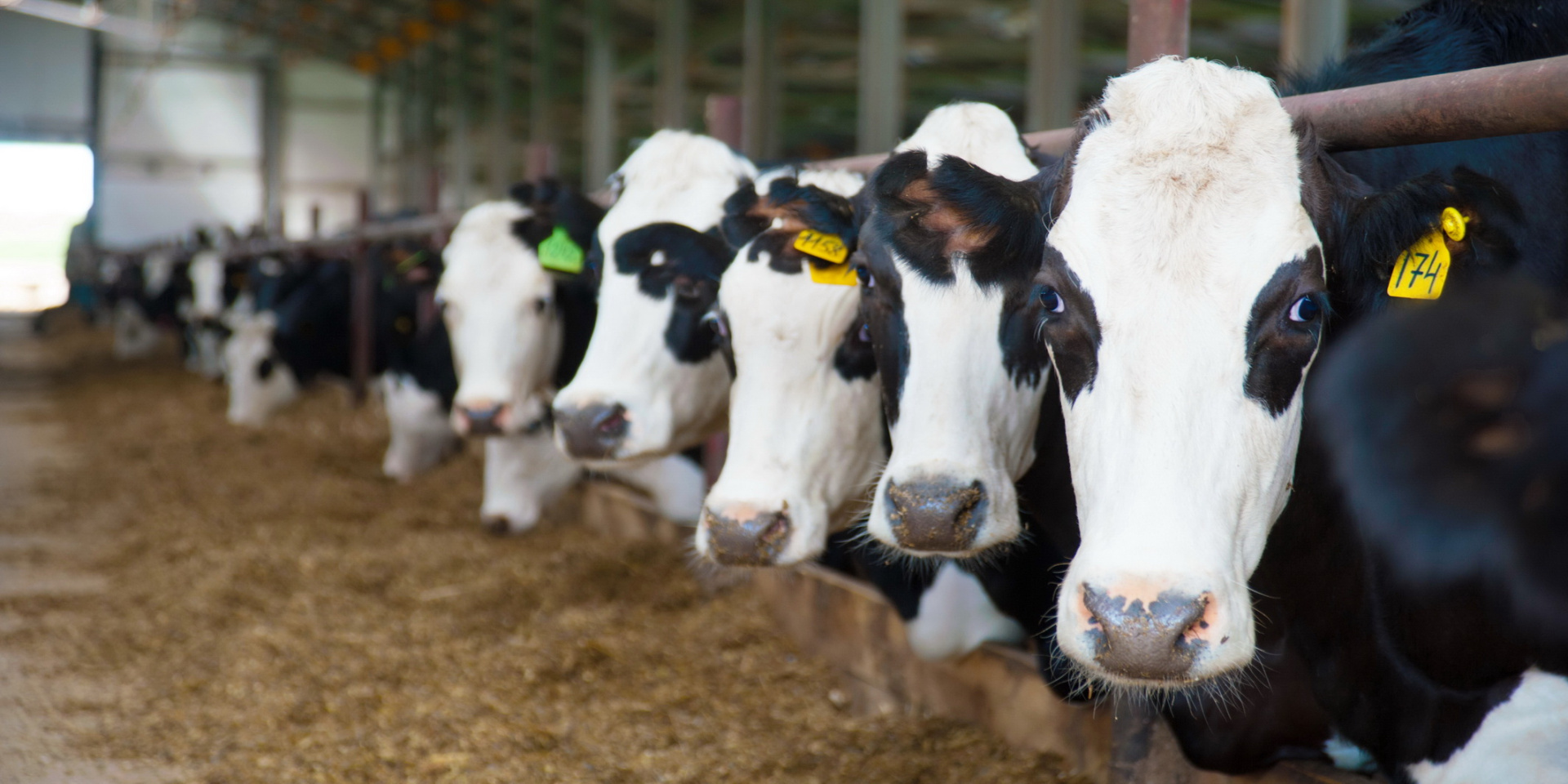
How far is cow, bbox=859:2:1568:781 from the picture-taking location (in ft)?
5.08

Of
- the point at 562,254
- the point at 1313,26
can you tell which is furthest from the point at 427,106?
the point at 1313,26

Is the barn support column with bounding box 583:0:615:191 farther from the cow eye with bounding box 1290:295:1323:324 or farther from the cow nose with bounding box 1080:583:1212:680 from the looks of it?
the cow nose with bounding box 1080:583:1212:680

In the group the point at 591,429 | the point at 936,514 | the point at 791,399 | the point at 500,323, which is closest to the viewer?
the point at 936,514

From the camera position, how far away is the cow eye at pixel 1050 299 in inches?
70.1

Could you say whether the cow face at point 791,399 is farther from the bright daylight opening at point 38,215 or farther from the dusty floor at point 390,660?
the bright daylight opening at point 38,215

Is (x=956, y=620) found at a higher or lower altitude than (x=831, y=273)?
lower

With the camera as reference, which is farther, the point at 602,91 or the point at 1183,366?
the point at 602,91

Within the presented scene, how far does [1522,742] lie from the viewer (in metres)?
1.84

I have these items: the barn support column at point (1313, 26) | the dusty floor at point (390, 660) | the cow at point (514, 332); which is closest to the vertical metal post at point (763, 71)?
the dusty floor at point (390, 660)

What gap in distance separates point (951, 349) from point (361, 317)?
6.58 meters

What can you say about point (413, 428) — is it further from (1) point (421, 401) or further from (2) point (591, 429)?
(2) point (591, 429)

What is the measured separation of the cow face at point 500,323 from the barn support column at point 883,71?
3412 mm

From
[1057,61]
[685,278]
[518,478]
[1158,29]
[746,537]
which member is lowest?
[518,478]

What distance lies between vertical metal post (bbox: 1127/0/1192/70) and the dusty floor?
1461 mm
